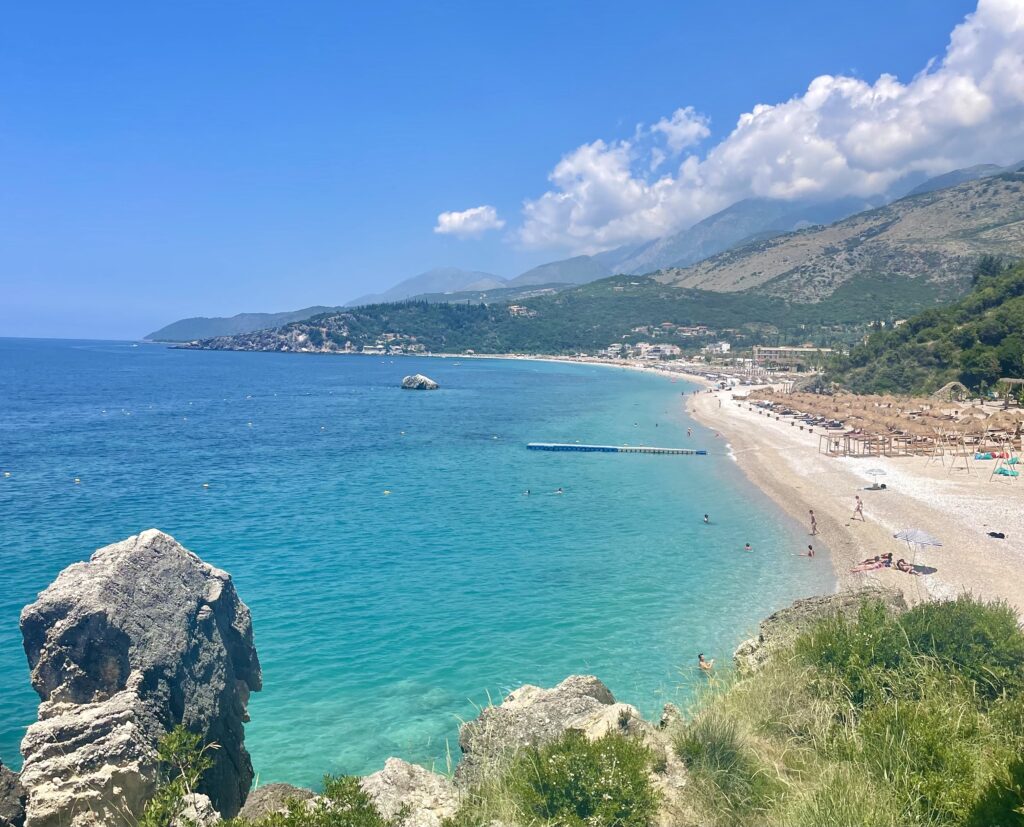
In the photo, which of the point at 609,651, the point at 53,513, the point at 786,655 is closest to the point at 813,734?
the point at 786,655

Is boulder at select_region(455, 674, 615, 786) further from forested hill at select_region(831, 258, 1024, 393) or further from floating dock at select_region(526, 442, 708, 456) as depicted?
forested hill at select_region(831, 258, 1024, 393)

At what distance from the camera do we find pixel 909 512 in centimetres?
2909

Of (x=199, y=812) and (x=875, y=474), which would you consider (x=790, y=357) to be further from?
(x=199, y=812)

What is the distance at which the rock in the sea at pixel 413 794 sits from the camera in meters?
6.74

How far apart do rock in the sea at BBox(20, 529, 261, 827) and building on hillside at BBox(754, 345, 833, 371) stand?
357 feet

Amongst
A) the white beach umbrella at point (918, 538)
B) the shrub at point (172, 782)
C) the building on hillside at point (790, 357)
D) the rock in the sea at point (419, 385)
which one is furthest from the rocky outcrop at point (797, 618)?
the building on hillside at point (790, 357)

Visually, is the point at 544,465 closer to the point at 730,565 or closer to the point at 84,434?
the point at 730,565

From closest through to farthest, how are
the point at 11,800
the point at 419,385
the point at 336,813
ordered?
the point at 336,813 → the point at 11,800 → the point at 419,385

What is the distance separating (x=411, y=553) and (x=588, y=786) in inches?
773

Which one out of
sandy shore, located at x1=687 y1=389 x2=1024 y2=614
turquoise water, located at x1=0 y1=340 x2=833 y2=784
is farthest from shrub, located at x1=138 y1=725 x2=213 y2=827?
sandy shore, located at x1=687 y1=389 x2=1024 y2=614

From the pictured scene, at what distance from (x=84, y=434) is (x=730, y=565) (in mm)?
51400

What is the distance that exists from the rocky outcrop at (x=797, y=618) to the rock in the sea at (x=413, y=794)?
5413 mm

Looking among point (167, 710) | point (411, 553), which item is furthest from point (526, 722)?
point (411, 553)

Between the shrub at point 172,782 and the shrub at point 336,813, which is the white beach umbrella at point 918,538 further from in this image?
the shrub at point 172,782
